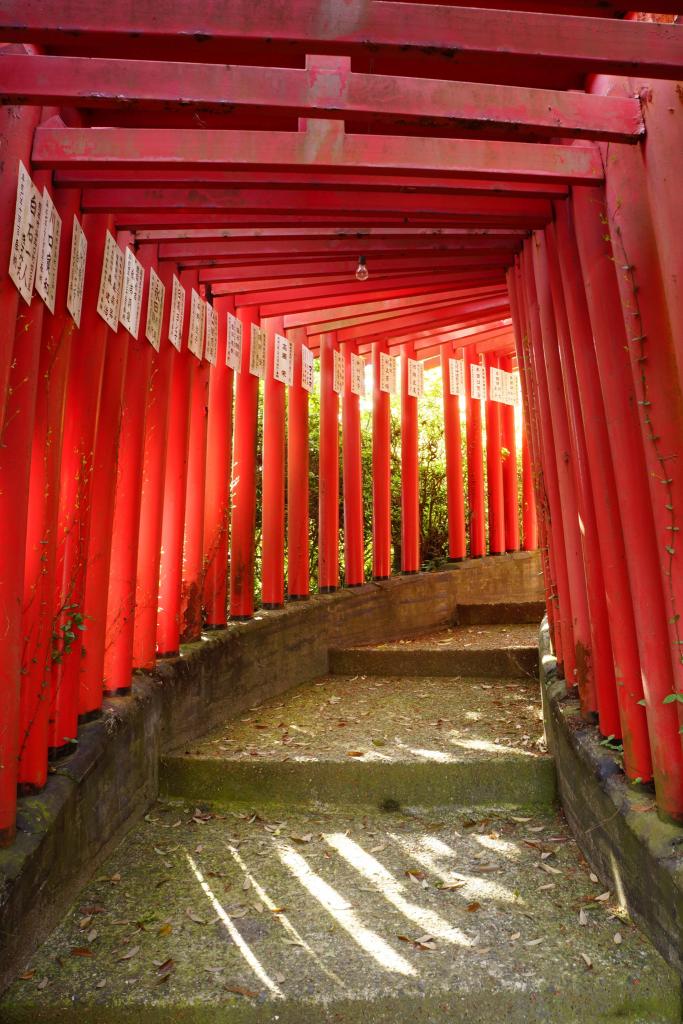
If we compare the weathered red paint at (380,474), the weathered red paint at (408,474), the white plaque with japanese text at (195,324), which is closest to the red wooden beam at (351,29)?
the white plaque with japanese text at (195,324)

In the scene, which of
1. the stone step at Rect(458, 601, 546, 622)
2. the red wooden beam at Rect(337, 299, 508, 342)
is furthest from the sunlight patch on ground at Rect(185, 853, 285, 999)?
the red wooden beam at Rect(337, 299, 508, 342)

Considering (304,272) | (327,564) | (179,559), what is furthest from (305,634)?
(304,272)

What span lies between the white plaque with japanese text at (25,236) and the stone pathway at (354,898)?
2.31 meters

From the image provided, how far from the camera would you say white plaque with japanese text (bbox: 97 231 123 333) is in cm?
340

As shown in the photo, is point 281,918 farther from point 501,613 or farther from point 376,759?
point 501,613

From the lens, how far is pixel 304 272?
479 cm

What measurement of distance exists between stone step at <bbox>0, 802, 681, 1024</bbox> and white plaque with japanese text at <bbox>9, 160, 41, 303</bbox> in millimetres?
2298

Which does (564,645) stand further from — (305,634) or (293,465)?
(293,465)

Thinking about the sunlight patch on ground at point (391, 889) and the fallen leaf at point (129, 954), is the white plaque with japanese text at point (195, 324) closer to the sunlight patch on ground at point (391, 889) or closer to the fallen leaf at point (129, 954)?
the sunlight patch on ground at point (391, 889)

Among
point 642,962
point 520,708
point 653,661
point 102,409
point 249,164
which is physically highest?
Result: point 249,164

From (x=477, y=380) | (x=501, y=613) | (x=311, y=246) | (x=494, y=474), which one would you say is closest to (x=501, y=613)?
(x=501, y=613)

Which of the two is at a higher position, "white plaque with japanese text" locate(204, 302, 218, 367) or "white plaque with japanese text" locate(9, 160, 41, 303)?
"white plaque with japanese text" locate(204, 302, 218, 367)

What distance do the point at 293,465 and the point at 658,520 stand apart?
3969 millimetres

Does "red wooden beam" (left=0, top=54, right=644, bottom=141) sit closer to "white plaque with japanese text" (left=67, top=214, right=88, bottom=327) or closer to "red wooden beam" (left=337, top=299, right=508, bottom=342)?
"white plaque with japanese text" (left=67, top=214, right=88, bottom=327)
